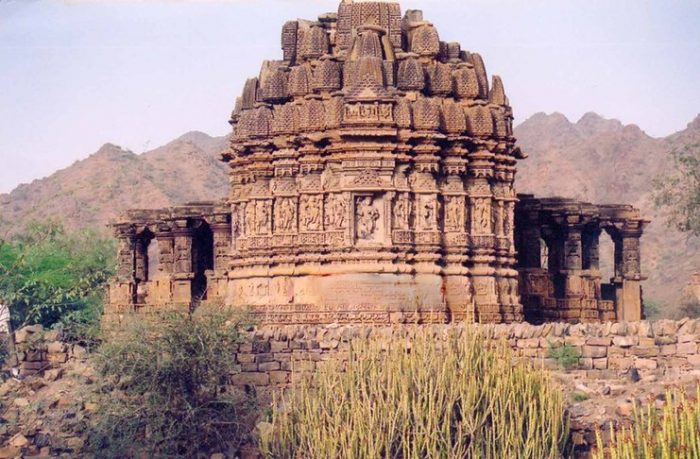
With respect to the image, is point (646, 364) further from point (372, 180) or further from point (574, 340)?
point (372, 180)

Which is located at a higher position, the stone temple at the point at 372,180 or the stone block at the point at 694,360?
the stone temple at the point at 372,180

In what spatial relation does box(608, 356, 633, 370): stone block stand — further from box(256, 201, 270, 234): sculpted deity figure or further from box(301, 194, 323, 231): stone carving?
box(256, 201, 270, 234): sculpted deity figure

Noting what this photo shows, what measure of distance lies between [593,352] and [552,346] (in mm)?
500

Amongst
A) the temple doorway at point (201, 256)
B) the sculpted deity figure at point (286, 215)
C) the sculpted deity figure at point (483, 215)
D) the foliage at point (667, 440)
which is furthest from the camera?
the temple doorway at point (201, 256)

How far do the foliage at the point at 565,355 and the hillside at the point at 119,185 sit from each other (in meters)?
45.8

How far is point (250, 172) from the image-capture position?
83.7 feet

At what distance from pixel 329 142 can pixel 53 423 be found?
8.57 m

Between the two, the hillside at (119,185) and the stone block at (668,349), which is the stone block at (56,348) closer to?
the stone block at (668,349)

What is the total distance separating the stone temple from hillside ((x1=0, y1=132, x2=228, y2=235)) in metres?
38.0

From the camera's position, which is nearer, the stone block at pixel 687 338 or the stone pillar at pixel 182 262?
the stone block at pixel 687 338

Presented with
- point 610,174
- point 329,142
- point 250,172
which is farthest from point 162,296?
point 610,174

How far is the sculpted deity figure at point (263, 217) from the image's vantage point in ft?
81.4

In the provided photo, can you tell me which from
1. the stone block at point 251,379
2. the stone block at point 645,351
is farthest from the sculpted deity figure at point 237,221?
the stone block at point 645,351

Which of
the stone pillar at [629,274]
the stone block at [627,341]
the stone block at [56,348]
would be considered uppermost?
the stone pillar at [629,274]
